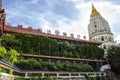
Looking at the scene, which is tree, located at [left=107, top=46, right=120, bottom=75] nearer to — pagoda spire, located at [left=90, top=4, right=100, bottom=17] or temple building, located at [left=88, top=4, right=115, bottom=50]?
temple building, located at [left=88, top=4, right=115, bottom=50]

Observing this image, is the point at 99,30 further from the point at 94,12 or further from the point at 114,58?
the point at 114,58

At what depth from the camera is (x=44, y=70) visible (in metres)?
44.0

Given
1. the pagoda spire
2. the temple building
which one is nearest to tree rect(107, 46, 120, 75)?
the temple building

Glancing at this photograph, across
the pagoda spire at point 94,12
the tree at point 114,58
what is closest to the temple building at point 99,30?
the pagoda spire at point 94,12

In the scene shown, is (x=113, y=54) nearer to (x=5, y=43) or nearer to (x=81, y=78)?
(x=81, y=78)

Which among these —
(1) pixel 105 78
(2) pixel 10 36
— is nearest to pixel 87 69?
(1) pixel 105 78

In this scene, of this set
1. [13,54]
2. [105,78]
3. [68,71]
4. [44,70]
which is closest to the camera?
[13,54]

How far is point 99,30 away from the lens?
78500 mm

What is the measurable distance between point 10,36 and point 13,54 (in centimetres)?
666

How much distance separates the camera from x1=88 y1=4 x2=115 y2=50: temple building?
73250mm

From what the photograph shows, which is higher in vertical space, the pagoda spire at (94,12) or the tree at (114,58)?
the pagoda spire at (94,12)

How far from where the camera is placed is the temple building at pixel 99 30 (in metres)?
73.2

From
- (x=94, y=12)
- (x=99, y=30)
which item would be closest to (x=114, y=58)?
(x=99, y=30)

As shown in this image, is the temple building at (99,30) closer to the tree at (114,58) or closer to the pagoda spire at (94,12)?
the pagoda spire at (94,12)
